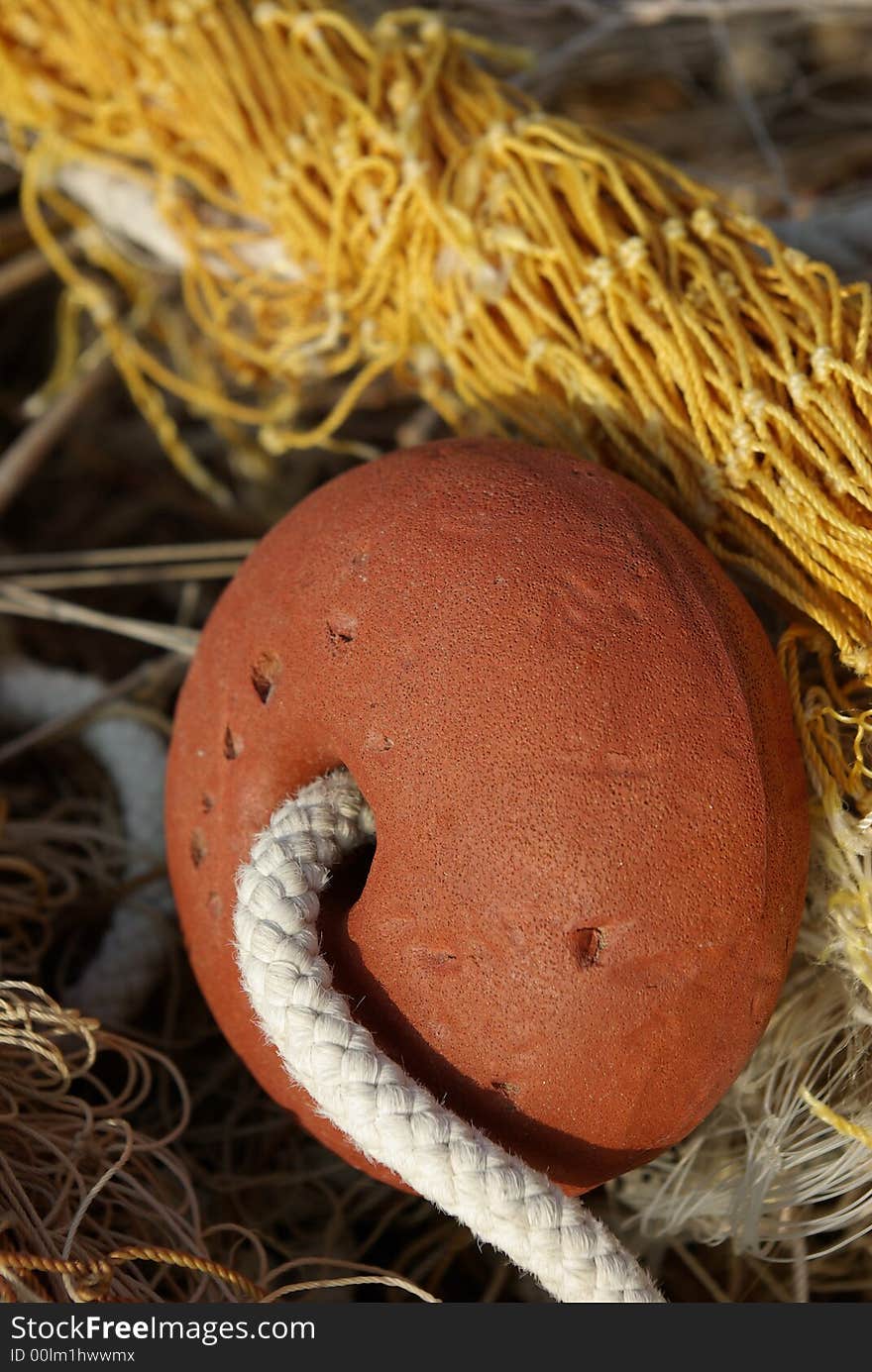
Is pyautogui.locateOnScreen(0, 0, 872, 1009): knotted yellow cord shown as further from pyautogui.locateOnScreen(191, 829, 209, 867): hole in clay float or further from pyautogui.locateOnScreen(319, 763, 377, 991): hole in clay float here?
pyautogui.locateOnScreen(191, 829, 209, 867): hole in clay float

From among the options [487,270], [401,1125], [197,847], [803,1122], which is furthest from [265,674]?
[803,1122]

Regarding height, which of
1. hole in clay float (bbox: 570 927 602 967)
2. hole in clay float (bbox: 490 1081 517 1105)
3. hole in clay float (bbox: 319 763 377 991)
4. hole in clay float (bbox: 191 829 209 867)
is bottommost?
hole in clay float (bbox: 490 1081 517 1105)

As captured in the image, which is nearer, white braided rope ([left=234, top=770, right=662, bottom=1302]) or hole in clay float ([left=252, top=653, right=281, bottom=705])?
white braided rope ([left=234, top=770, right=662, bottom=1302])

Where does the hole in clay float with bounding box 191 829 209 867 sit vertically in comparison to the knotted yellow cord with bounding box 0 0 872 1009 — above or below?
below

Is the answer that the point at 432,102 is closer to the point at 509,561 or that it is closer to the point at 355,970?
the point at 509,561

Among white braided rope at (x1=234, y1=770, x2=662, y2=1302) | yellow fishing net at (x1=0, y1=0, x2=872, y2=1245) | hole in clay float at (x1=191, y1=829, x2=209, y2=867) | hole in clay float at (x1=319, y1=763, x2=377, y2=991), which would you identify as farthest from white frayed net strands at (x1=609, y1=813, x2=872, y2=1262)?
hole in clay float at (x1=191, y1=829, x2=209, y2=867)

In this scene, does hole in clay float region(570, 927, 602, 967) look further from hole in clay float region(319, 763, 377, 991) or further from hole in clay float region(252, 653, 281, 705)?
hole in clay float region(252, 653, 281, 705)

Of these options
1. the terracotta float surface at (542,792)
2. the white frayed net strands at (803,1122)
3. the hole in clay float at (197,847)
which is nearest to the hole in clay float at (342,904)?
the terracotta float surface at (542,792)

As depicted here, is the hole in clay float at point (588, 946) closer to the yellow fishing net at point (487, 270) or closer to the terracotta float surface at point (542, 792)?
the terracotta float surface at point (542, 792)
